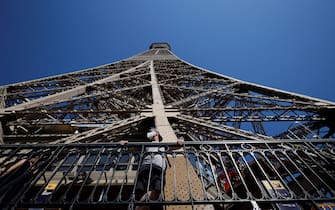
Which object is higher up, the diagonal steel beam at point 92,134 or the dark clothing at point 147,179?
the diagonal steel beam at point 92,134

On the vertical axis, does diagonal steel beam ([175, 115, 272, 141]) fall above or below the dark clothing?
above

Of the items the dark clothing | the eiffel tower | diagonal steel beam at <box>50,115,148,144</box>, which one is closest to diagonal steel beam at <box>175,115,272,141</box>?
the eiffel tower

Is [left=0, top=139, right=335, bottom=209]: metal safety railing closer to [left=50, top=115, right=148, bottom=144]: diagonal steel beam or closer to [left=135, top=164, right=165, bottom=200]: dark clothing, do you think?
[left=135, top=164, right=165, bottom=200]: dark clothing

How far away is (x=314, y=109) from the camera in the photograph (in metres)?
4.88

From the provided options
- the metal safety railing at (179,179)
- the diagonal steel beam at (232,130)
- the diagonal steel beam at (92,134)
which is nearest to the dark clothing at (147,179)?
the metal safety railing at (179,179)

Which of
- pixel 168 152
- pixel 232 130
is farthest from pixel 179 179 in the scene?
pixel 232 130

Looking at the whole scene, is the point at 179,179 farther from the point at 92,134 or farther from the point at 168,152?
the point at 92,134

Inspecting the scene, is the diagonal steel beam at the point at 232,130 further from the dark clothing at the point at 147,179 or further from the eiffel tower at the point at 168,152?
the dark clothing at the point at 147,179

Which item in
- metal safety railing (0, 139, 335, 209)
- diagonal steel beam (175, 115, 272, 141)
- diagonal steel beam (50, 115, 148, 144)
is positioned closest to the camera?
metal safety railing (0, 139, 335, 209)

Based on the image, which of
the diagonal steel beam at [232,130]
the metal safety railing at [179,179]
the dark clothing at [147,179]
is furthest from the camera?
the diagonal steel beam at [232,130]

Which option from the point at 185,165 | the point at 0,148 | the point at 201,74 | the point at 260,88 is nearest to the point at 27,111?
the point at 0,148

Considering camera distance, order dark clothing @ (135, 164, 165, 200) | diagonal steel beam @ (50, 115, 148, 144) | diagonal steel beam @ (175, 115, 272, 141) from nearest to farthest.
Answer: dark clothing @ (135, 164, 165, 200), diagonal steel beam @ (50, 115, 148, 144), diagonal steel beam @ (175, 115, 272, 141)

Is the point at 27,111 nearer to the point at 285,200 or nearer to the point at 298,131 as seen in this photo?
the point at 285,200

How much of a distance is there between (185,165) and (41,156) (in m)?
2.04
